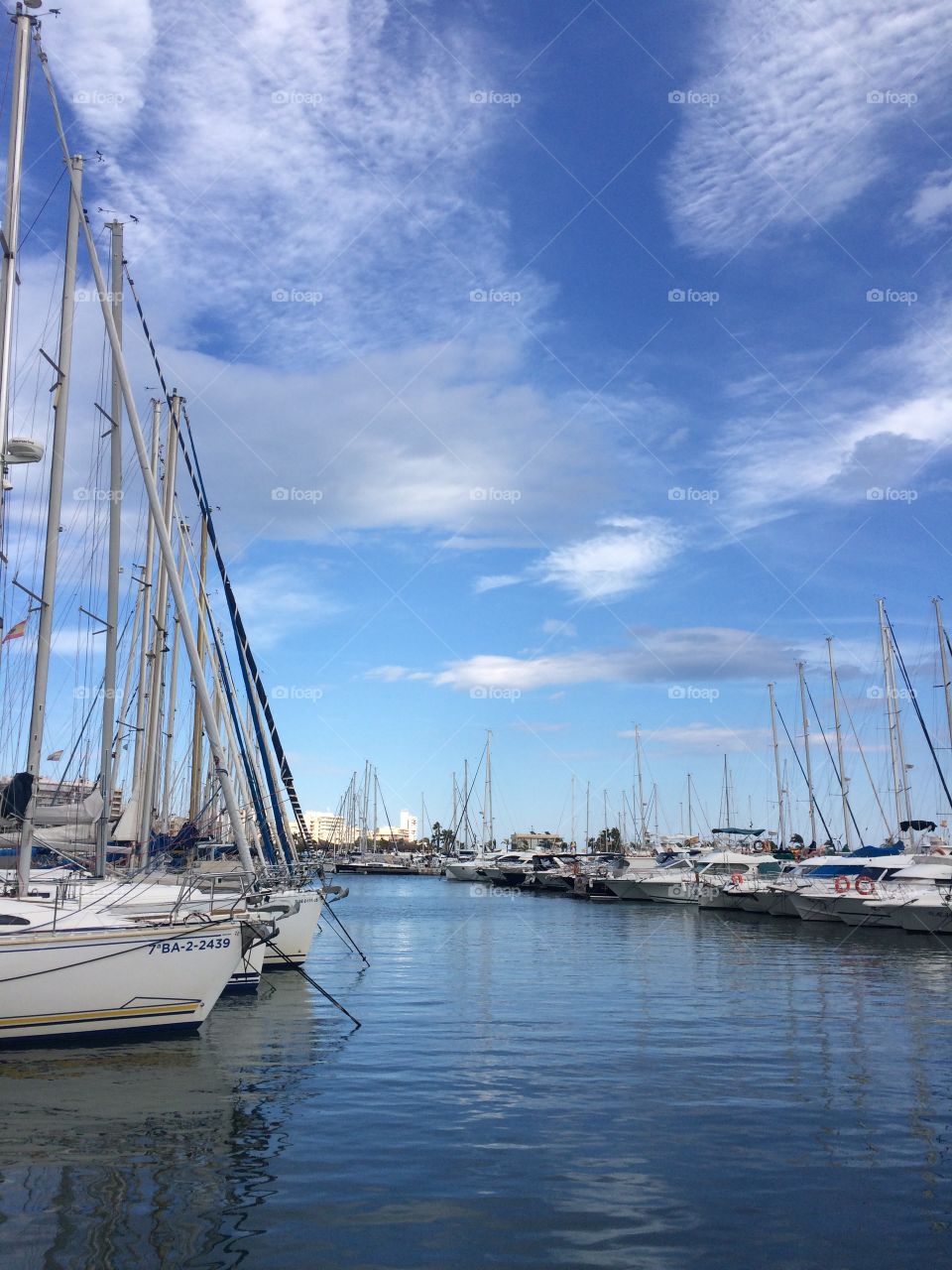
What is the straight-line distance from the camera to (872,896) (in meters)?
50.3

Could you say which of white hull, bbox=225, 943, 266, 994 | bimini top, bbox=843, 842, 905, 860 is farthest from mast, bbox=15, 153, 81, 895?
bimini top, bbox=843, 842, 905, 860

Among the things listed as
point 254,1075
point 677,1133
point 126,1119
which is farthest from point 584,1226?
point 254,1075

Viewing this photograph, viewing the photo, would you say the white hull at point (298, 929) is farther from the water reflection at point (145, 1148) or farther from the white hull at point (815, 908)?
the white hull at point (815, 908)

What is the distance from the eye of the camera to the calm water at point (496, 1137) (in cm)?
1020

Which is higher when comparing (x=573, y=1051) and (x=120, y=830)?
(x=120, y=830)

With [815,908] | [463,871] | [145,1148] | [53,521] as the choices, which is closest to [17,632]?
[53,521]

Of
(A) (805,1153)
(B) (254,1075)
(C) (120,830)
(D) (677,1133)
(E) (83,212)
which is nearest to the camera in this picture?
(A) (805,1153)

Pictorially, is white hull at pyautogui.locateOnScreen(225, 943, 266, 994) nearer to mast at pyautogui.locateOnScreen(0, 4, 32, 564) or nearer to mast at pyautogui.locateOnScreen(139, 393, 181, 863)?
mast at pyautogui.locateOnScreen(139, 393, 181, 863)

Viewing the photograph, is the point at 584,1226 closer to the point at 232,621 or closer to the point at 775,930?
the point at 232,621

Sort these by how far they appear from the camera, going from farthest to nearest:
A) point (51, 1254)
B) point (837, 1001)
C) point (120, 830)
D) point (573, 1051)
Result: 1. point (120, 830)
2. point (837, 1001)
3. point (573, 1051)
4. point (51, 1254)

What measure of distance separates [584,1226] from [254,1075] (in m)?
8.68

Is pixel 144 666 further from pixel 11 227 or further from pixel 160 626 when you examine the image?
pixel 11 227

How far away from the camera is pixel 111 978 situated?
1819cm

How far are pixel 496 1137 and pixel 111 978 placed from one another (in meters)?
7.96
